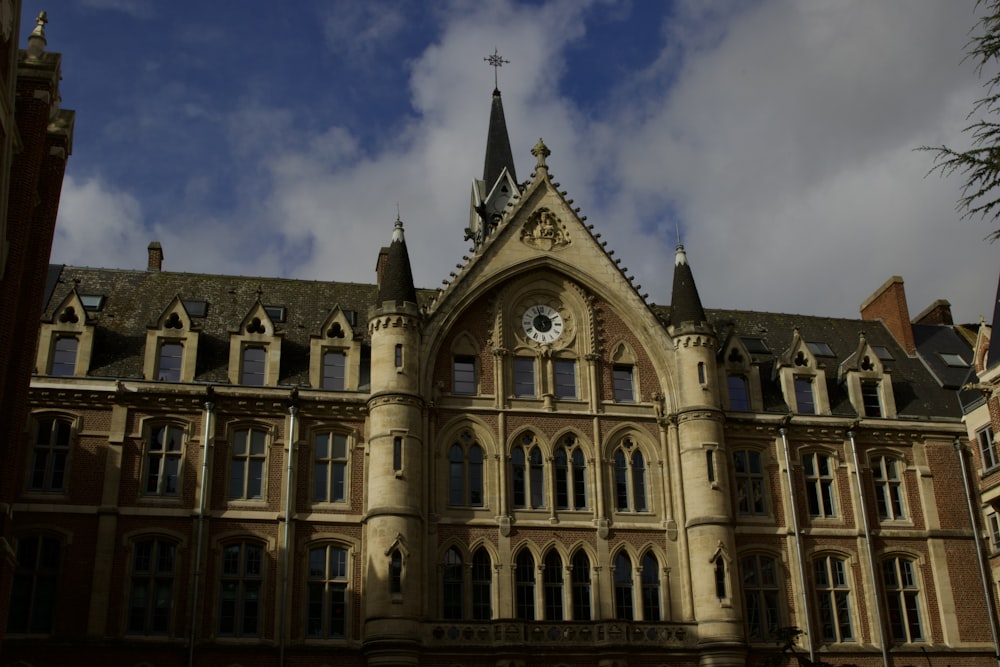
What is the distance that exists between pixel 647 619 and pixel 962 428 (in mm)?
14021

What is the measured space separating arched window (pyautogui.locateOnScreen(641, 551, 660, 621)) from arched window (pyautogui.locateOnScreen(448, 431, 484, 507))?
5.70 metres

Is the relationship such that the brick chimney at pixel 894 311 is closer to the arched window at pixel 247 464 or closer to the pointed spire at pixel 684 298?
the pointed spire at pixel 684 298

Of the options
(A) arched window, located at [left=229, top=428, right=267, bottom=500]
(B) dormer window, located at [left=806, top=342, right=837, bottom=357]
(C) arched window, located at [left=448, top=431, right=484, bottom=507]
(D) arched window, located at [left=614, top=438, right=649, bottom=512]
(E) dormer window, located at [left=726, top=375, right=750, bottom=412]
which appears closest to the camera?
(A) arched window, located at [left=229, top=428, right=267, bottom=500]

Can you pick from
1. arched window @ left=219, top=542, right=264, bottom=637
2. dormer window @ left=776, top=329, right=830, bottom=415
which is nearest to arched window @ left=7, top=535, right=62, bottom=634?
arched window @ left=219, top=542, right=264, bottom=637

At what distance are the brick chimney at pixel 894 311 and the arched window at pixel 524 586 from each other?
19064 mm

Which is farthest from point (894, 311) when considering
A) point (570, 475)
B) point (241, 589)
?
point (241, 589)

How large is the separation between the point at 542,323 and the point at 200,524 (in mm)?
13236

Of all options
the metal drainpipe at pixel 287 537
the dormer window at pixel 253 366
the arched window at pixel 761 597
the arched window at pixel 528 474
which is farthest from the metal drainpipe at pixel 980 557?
the dormer window at pixel 253 366

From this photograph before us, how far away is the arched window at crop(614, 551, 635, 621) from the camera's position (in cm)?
3647

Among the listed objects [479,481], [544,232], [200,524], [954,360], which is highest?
[544,232]

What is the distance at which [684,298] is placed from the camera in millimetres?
40531

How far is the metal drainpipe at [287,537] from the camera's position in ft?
110

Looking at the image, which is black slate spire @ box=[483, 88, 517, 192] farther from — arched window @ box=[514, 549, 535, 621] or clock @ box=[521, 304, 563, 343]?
arched window @ box=[514, 549, 535, 621]

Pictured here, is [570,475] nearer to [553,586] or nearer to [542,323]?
[553,586]
